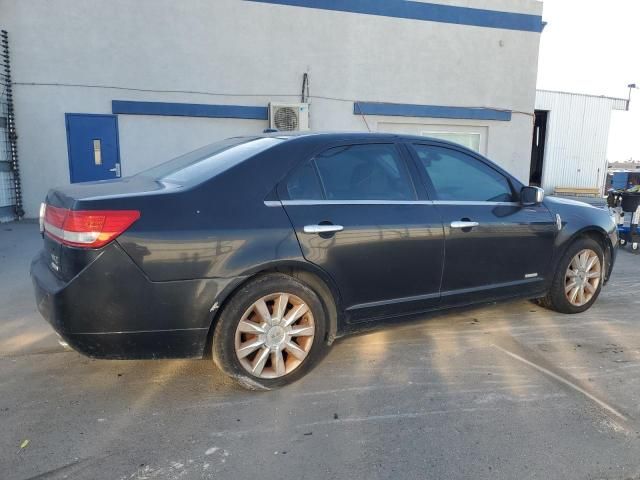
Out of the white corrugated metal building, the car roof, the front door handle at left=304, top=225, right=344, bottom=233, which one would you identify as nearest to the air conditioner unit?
the car roof

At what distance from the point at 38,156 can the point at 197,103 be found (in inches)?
127

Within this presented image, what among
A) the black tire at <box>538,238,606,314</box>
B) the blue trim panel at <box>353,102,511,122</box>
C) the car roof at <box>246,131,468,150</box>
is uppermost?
the blue trim panel at <box>353,102,511,122</box>

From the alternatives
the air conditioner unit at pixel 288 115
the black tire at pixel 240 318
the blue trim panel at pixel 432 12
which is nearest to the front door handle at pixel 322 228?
the black tire at pixel 240 318

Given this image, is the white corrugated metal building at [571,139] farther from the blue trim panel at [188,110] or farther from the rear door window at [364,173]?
the rear door window at [364,173]

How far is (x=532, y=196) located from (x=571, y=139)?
73.7 feet

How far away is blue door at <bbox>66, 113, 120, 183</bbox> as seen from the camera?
31.2 feet

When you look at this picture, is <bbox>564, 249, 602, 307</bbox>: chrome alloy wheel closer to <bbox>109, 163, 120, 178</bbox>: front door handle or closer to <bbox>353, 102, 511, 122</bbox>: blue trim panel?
<bbox>353, 102, 511, 122</bbox>: blue trim panel

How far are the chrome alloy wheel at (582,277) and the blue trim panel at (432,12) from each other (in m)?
8.23

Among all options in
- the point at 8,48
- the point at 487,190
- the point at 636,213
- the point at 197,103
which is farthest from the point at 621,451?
the point at 8,48

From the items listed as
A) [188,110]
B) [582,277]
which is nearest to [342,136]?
[582,277]

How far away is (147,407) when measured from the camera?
292 centimetres

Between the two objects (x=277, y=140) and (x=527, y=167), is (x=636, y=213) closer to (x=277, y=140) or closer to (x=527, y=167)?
(x=527, y=167)

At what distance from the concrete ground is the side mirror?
1.11 meters

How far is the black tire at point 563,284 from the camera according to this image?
4406 millimetres
